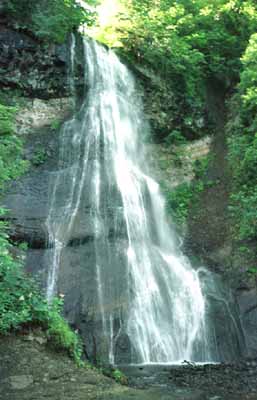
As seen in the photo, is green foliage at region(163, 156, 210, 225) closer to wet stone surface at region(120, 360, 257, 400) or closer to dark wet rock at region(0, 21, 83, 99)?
dark wet rock at region(0, 21, 83, 99)

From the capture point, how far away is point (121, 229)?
11.9 meters

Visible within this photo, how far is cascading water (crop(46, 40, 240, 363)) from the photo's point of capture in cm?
1009

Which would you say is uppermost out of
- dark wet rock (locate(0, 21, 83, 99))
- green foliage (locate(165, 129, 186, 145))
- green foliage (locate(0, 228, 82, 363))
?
dark wet rock (locate(0, 21, 83, 99))

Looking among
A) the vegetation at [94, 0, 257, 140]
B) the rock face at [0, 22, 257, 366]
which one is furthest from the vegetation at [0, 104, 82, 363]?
the vegetation at [94, 0, 257, 140]

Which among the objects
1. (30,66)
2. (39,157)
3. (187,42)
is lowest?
(39,157)

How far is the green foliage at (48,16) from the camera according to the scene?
1471 centimetres

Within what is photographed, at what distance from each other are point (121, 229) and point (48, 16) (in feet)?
25.7

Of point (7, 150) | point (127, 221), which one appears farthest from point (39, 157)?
point (7, 150)

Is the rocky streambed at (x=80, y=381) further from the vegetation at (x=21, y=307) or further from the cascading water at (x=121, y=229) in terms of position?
the cascading water at (x=121, y=229)

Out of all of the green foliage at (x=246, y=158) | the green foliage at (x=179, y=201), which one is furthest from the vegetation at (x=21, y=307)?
the green foliage at (x=179, y=201)

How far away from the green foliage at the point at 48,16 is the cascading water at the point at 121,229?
1074 mm

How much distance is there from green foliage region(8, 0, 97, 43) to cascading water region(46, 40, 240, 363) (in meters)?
1.07

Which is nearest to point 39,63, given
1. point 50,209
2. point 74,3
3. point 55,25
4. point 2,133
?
point 55,25

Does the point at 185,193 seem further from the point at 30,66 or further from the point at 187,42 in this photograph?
the point at 30,66
